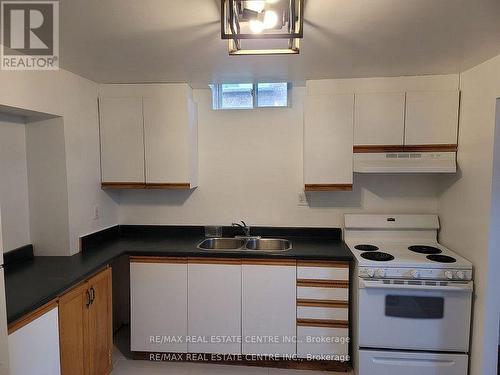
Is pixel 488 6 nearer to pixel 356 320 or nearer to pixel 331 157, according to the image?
pixel 331 157

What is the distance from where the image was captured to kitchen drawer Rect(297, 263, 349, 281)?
2320 mm

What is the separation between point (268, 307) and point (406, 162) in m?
1.59

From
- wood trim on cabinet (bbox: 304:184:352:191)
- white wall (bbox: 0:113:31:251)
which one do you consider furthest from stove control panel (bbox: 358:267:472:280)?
white wall (bbox: 0:113:31:251)

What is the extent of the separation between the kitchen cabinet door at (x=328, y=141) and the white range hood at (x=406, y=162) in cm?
12

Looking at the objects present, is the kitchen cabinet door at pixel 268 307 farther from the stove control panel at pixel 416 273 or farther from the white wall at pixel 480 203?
the white wall at pixel 480 203

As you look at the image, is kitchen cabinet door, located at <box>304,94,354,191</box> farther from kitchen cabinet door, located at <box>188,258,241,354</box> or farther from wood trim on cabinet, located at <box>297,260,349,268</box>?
kitchen cabinet door, located at <box>188,258,241,354</box>

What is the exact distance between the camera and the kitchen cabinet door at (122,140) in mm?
2619

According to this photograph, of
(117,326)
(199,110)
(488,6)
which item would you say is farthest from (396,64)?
(117,326)

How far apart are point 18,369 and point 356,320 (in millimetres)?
2058

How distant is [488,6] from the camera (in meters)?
1.34

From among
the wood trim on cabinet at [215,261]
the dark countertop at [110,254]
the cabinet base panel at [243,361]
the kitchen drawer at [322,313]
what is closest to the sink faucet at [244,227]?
the dark countertop at [110,254]

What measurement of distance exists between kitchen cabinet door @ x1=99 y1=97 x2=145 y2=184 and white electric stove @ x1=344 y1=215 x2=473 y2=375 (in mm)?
2002

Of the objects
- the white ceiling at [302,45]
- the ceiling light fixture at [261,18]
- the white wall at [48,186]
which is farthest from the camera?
the white wall at [48,186]

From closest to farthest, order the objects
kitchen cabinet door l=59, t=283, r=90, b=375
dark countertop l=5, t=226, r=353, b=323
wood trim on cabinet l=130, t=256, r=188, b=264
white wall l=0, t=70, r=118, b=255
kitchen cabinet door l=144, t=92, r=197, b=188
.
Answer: dark countertop l=5, t=226, r=353, b=323 < kitchen cabinet door l=59, t=283, r=90, b=375 < white wall l=0, t=70, r=118, b=255 < wood trim on cabinet l=130, t=256, r=188, b=264 < kitchen cabinet door l=144, t=92, r=197, b=188
